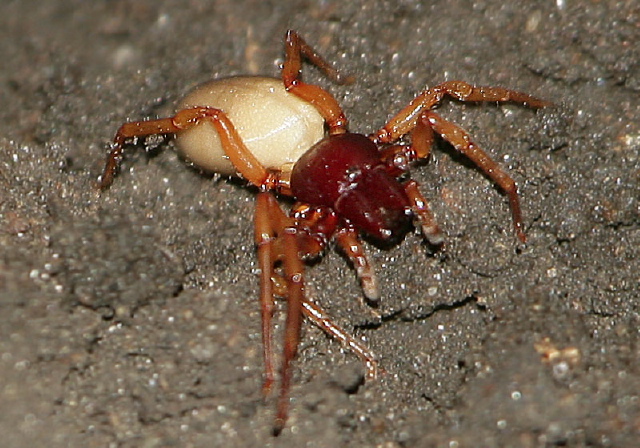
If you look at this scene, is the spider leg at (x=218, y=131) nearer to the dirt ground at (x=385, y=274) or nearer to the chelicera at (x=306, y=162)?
the chelicera at (x=306, y=162)

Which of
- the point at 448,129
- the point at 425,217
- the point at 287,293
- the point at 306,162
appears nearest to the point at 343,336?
the point at 287,293

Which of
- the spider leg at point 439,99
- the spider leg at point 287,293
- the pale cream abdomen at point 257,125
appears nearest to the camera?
the spider leg at point 287,293

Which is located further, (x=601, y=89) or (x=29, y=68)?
(x=29, y=68)

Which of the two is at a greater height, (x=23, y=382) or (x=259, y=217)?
(x=259, y=217)

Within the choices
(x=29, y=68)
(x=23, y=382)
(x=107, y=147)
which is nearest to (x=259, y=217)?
(x=107, y=147)

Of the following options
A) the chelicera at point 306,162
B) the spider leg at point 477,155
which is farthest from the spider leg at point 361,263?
the spider leg at point 477,155

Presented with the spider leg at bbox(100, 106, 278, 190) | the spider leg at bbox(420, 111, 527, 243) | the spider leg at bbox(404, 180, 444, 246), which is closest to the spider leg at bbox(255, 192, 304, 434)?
the spider leg at bbox(100, 106, 278, 190)

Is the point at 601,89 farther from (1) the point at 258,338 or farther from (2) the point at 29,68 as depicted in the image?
(2) the point at 29,68

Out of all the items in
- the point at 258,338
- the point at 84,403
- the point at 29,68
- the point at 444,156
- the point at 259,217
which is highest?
the point at 29,68

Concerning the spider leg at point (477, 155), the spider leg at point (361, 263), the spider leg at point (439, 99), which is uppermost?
the spider leg at point (439, 99)
